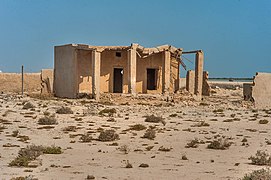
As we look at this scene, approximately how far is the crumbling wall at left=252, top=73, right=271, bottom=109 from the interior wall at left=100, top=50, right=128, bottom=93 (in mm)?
10071

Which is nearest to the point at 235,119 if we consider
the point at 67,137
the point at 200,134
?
the point at 200,134

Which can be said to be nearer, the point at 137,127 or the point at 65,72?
the point at 137,127

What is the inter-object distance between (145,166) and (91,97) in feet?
71.8

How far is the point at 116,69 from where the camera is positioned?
36344mm

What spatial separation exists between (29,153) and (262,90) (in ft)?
84.9

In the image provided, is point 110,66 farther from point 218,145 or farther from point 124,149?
point 124,149

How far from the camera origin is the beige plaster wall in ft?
111

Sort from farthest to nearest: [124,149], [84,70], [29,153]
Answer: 1. [84,70]
2. [124,149]
3. [29,153]

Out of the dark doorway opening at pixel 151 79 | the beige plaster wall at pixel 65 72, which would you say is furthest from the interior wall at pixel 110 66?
the dark doorway opening at pixel 151 79

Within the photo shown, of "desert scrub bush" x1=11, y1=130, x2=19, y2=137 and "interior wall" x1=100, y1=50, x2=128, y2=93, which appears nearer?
"desert scrub bush" x1=11, y1=130, x2=19, y2=137

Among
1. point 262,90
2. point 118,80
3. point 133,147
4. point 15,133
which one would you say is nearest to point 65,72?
point 118,80

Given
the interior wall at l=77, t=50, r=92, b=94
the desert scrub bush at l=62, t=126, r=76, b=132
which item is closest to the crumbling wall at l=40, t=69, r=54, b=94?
the interior wall at l=77, t=50, r=92, b=94

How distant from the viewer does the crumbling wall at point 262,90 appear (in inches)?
1342

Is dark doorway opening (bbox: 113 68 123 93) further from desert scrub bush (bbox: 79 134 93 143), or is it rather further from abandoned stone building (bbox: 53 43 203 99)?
desert scrub bush (bbox: 79 134 93 143)
